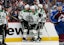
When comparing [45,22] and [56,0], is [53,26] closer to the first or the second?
[45,22]

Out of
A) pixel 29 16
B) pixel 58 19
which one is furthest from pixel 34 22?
pixel 58 19

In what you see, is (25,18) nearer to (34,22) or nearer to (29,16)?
(29,16)

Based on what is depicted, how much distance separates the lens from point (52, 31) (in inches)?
358

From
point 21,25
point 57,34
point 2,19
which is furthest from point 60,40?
point 2,19

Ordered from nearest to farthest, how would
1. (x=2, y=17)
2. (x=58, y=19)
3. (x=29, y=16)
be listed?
(x=2, y=17)
(x=29, y=16)
(x=58, y=19)

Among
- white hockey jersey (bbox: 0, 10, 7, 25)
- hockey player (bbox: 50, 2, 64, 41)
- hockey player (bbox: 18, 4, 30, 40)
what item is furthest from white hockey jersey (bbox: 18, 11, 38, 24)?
hockey player (bbox: 50, 2, 64, 41)

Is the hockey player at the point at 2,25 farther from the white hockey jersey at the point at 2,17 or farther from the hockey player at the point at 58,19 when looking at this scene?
the hockey player at the point at 58,19

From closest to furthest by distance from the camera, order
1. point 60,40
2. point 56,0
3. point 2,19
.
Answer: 1. point 2,19
2. point 60,40
3. point 56,0

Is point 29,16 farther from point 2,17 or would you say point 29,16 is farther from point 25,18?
point 2,17

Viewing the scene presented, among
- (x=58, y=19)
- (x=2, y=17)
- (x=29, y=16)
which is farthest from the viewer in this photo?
(x=58, y=19)

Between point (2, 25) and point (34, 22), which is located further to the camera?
point (34, 22)

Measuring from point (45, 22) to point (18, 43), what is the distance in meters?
1.24

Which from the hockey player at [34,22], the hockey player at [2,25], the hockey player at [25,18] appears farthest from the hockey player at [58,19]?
the hockey player at [2,25]

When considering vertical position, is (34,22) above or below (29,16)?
below
